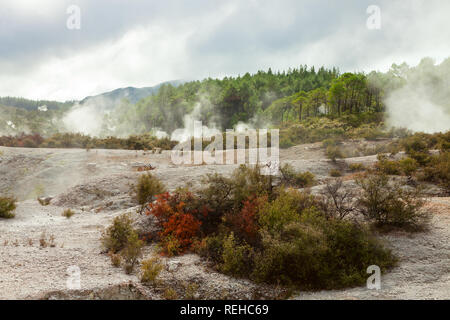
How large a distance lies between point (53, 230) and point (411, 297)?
10.1 m

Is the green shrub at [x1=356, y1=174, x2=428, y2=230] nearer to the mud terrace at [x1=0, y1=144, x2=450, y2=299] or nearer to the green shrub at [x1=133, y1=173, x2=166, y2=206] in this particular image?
the mud terrace at [x1=0, y1=144, x2=450, y2=299]

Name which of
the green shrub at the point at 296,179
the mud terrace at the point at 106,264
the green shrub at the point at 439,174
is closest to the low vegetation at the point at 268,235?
the mud terrace at the point at 106,264

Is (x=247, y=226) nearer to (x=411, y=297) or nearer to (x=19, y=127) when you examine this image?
(x=411, y=297)

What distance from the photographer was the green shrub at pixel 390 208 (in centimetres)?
820

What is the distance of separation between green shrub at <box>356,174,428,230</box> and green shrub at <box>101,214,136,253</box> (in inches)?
262

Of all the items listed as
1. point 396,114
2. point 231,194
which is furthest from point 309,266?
point 396,114

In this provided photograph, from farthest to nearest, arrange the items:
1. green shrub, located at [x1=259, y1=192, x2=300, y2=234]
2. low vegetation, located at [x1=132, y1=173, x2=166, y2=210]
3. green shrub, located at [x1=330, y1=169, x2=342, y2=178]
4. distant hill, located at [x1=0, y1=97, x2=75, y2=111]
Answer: distant hill, located at [x1=0, y1=97, x2=75, y2=111], green shrub, located at [x1=330, y1=169, x2=342, y2=178], low vegetation, located at [x1=132, y1=173, x2=166, y2=210], green shrub, located at [x1=259, y1=192, x2=300, y2=234]

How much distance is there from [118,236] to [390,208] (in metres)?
7.52

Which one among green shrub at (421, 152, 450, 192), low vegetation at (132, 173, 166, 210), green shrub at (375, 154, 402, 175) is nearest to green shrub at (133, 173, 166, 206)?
low vegetation at (132, 173, 166, 210)

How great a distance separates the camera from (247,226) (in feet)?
25.9

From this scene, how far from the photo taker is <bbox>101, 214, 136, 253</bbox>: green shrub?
26.8ft

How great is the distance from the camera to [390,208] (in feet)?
27.5

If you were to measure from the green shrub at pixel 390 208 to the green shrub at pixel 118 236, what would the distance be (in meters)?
6.64

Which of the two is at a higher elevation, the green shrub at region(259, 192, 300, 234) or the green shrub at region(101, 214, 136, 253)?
the green shrub at region(259, 192, 300, 234)
